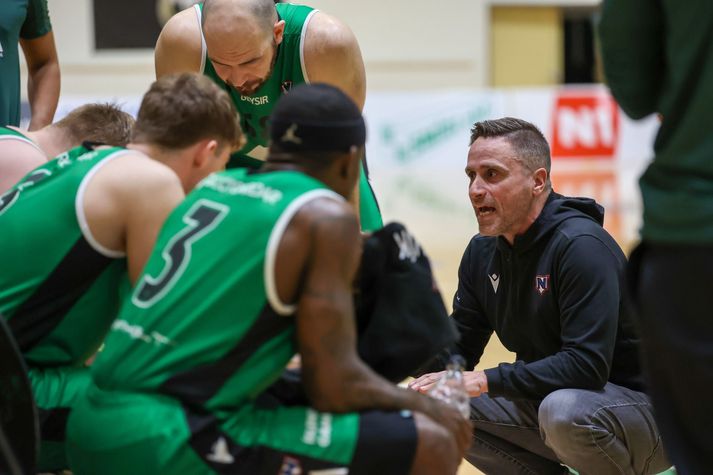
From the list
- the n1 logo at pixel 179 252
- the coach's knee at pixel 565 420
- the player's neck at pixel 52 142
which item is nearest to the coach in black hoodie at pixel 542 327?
→ the coach's knee at pixel 565 420

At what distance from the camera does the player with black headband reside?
2.39 meters

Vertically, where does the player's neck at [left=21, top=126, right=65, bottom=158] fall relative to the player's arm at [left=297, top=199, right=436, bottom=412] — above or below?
above

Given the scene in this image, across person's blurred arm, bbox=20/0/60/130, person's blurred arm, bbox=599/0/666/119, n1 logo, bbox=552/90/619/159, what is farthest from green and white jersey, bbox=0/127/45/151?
n1 logo, bbox=552/90/619/159

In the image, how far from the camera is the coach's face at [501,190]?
378 centimetres

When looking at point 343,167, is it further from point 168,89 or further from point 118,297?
point 118,297

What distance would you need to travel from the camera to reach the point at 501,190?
3797mm

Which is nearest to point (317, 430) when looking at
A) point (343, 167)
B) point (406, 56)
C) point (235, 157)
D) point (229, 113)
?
point (343, 167)

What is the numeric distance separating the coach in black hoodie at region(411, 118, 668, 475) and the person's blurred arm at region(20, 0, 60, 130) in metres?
2.12

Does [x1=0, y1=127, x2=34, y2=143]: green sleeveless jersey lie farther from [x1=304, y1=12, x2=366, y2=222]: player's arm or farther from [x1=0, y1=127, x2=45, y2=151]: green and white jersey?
[x1=304, y1=12, x2=366, y2=222]: player's arm

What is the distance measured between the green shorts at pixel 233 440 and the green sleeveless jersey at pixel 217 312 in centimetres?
5

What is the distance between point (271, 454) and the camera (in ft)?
7.97

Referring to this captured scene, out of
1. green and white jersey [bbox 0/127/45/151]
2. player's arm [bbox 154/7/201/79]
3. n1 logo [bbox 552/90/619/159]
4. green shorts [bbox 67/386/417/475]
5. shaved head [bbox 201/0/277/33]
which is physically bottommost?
n1 logo [bbox 552/90/619/159]

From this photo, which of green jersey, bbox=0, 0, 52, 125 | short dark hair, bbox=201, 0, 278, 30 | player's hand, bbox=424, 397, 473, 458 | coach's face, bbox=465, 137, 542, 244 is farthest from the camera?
green jersey, bbox=0, 0, 52, 125

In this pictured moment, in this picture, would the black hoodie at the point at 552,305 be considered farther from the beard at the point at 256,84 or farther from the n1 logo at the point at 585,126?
the n1 logo at the point at 585,126
